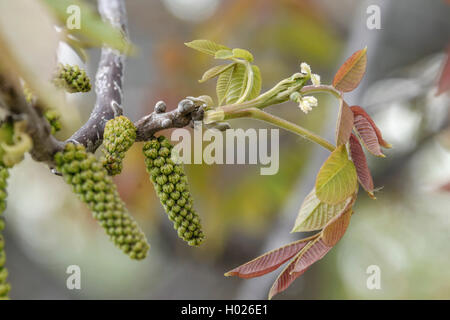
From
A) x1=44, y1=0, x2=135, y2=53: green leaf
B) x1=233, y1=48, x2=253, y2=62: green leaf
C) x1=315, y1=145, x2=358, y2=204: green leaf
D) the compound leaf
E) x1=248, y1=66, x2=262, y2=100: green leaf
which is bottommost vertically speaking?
the compound leaf

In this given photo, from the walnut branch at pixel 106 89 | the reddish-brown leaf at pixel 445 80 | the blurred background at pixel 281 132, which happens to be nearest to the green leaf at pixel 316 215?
the walnut branch at pixel 106 89

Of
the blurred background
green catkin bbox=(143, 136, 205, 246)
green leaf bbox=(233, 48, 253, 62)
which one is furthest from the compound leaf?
the blurred background

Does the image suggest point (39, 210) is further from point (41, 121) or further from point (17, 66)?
point (17, 66)

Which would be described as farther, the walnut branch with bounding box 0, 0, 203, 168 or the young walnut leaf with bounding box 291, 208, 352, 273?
the young walnut leaf with bounding box 291, 208, 352, 273

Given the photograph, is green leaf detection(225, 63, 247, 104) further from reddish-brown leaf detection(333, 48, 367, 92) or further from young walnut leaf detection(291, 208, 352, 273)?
young walnut leaf detection(291, 208, 352, 273)
